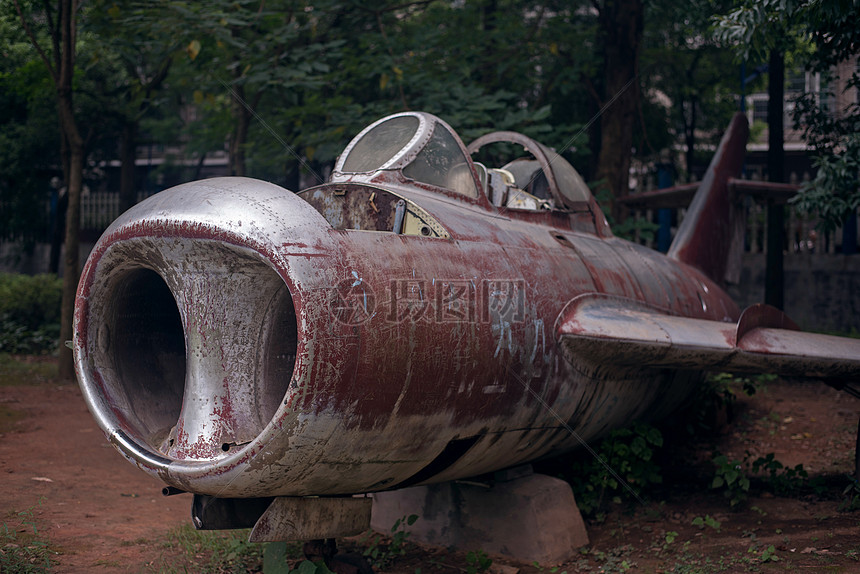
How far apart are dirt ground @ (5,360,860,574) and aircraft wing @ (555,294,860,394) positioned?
1229mm

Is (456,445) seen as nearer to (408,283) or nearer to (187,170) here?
(408,283)

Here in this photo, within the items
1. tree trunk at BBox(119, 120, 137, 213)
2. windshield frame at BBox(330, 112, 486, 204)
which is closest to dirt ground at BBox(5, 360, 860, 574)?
windshield frame at BBox(330, 112, 486, 204)

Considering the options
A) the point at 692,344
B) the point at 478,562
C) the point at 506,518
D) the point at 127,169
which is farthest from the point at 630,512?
the point at 127,169

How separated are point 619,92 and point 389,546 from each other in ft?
28.4

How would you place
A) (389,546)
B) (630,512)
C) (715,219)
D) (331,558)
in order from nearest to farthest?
(331,558) < (389,546) < (630,512) < (715,219)

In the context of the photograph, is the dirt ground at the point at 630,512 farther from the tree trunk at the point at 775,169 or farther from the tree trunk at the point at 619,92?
the tree trunk at the point at 619,92

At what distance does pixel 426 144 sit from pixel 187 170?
21639 mm

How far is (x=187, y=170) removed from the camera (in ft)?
82.4

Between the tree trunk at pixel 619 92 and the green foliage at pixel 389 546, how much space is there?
7.64 meters

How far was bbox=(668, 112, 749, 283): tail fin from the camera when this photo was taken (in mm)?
8781

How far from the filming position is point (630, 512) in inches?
256

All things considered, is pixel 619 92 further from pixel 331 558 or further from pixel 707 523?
pixel 331 558

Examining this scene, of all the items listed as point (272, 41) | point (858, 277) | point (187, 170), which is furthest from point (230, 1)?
point (187, 170)

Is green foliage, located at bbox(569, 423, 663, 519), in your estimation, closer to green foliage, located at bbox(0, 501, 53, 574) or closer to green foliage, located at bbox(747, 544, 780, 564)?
green foliage, located at bbox(747, 544, 780, 564)
